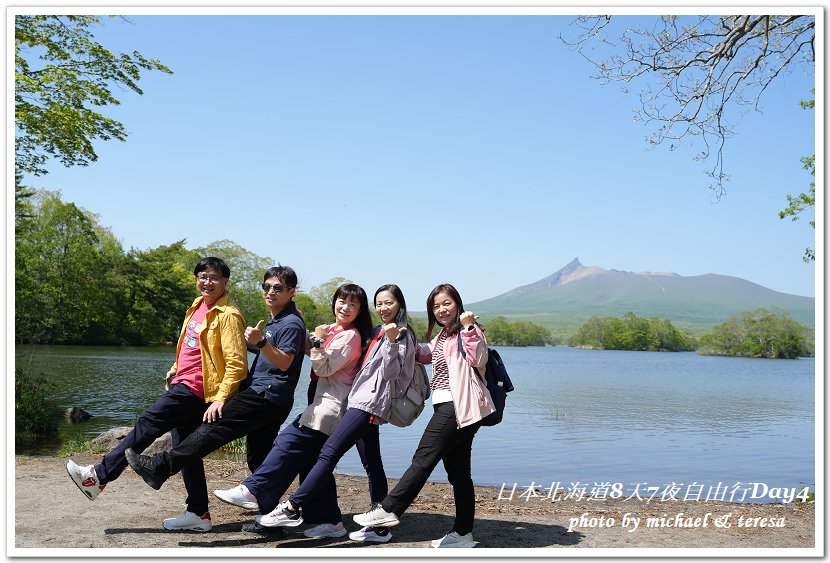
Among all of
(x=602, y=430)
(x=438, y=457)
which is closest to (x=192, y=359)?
(x=438, y=457)

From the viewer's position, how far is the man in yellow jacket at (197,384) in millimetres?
5324

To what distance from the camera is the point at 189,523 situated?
5.62 metres

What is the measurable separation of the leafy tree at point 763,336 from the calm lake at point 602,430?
165 ft

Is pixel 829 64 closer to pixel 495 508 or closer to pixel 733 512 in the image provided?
pixel 733 512

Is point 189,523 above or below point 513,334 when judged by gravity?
above

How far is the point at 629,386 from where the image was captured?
128ft

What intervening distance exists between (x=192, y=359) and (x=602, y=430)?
16350mm

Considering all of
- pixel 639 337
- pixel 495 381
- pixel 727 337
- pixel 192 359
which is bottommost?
pixel 639 337

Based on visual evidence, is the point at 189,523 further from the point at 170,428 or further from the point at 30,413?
the point at 30,413

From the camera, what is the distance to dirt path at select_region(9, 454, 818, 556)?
5.35 meters

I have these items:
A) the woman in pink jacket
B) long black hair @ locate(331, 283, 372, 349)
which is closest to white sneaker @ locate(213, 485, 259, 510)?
the woman in pink jacket

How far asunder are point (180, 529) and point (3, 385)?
176 centimetres

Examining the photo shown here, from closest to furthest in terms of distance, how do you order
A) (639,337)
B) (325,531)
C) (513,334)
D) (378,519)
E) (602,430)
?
(378,519), (325,531), (602,430), (513,334), (639,337)

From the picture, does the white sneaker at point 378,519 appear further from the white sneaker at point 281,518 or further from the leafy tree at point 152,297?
the leafy tree at point 152,297
